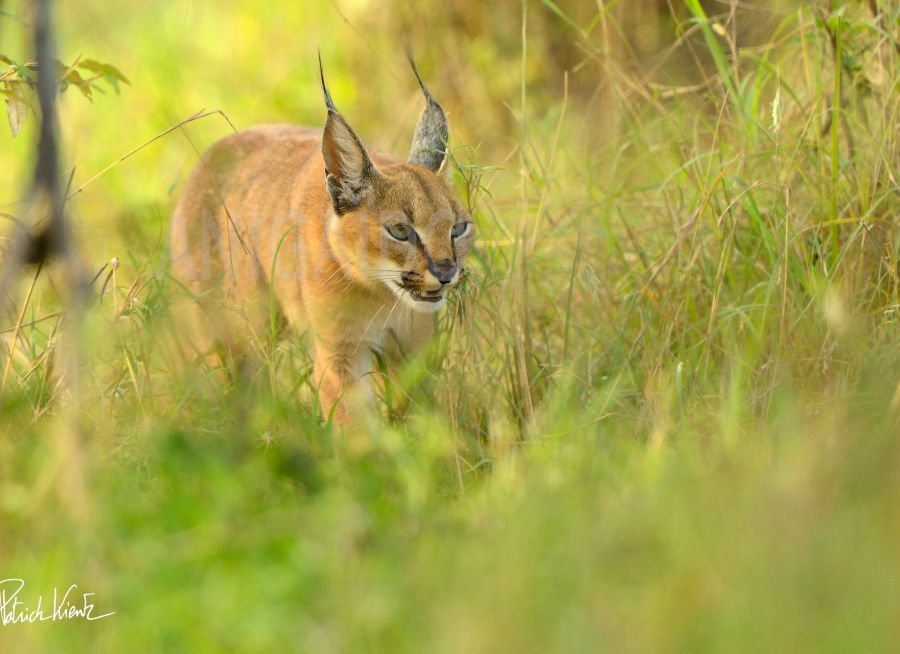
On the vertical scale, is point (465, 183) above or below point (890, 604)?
above

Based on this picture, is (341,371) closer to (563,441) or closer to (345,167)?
(345,167)

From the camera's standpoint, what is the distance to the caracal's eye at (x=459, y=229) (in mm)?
4379

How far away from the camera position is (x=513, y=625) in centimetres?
239

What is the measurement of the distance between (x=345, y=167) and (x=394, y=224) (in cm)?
27

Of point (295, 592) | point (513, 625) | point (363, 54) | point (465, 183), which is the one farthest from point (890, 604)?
point (363, 54)

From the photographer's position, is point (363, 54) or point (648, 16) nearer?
point (648, 16)

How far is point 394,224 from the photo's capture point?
4.35 meters

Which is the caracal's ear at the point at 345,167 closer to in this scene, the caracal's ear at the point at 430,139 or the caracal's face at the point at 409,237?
the caracal's face at the point at 409,237

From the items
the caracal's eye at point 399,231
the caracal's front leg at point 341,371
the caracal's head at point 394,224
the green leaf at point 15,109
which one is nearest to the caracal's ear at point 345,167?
the caracal's head at point 394,224

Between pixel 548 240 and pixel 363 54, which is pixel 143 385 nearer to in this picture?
pixel 548 240

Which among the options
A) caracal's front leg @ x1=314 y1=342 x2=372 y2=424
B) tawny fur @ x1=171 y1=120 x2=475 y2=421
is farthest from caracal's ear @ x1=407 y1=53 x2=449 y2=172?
caracal's front leg @ x1=314 y1=342 x2=372 y2=424

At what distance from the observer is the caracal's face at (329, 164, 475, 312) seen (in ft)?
14.0

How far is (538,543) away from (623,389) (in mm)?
1461

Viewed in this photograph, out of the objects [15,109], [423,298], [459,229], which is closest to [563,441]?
[423,298]
